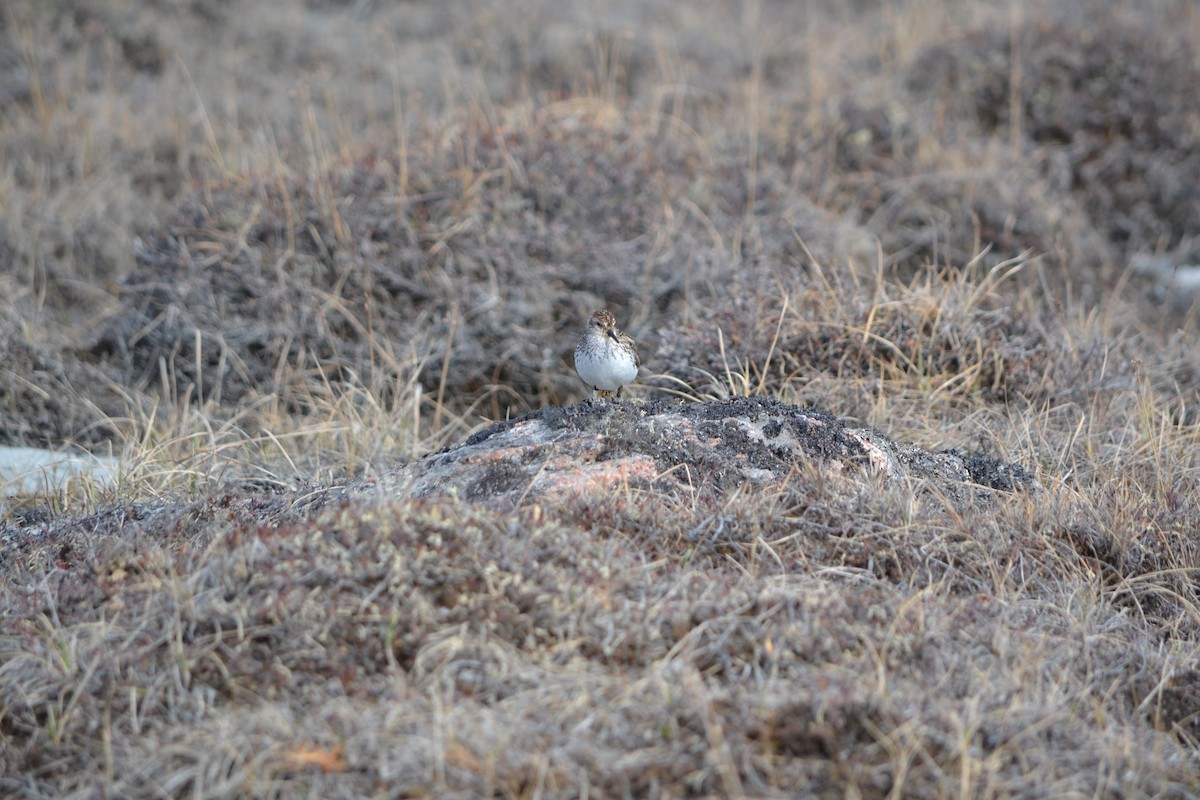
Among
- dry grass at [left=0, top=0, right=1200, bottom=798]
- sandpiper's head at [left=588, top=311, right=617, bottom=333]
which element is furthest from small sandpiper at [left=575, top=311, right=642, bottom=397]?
dry grass at [left=0, top=0, right=1200, bottom=798]

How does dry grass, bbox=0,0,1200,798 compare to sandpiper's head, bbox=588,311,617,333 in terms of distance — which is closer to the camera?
dry grass, bbox=0,0,1200,798

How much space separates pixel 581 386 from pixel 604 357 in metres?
1.75

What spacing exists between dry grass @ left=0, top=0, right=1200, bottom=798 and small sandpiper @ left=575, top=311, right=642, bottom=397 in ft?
2.23

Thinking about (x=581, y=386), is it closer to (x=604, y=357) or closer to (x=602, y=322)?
(x=602, y=322)

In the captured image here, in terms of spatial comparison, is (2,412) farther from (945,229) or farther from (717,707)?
(945,229)

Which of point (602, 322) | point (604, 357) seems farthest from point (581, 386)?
point (604, 357)

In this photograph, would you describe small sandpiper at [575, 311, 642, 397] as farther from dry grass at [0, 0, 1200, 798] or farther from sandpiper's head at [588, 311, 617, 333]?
dry grass at [0, 0, 1200, 798]

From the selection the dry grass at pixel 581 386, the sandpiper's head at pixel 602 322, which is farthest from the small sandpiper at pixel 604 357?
the dry grass at pixel 581 386

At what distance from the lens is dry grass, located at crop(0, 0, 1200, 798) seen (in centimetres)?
287

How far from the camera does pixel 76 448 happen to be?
18.9 ft

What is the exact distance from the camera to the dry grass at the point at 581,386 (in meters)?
2.87

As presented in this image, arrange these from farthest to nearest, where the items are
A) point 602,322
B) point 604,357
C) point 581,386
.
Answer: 1. point 581,386
2. point 602,322
3. point 604,357

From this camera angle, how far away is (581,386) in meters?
6.39

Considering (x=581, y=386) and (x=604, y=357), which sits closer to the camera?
(x=604, y=357)
